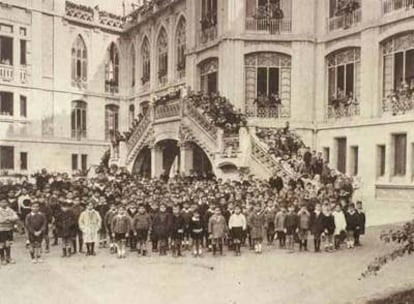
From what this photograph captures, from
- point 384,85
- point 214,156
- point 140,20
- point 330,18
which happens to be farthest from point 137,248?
point 140,20

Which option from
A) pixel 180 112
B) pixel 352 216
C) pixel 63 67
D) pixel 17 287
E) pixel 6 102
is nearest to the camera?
pixel 17 287

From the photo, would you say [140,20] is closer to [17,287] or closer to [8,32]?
[8,32]

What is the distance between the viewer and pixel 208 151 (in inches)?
998

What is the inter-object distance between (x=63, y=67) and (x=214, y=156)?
17.8m

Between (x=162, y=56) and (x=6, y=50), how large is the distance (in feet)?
31.8

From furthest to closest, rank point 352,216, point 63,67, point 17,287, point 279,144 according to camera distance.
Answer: point 63,67, point 279,144, point 352,216, point 17,287

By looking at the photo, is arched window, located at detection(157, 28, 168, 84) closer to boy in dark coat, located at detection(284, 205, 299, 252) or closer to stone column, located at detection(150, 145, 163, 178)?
A: stone column, located at detection(150, 145, 163, 178)

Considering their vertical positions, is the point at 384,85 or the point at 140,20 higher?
the point at 140,20

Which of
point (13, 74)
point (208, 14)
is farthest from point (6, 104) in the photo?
point (208, 14)

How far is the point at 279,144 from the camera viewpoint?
24844 millimetres

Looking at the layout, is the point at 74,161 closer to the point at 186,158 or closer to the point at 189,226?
the point at 186,158

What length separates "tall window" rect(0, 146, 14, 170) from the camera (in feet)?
116

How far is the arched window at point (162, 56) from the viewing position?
37969 millimetres

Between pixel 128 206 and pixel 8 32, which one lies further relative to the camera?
pixel 8 32
